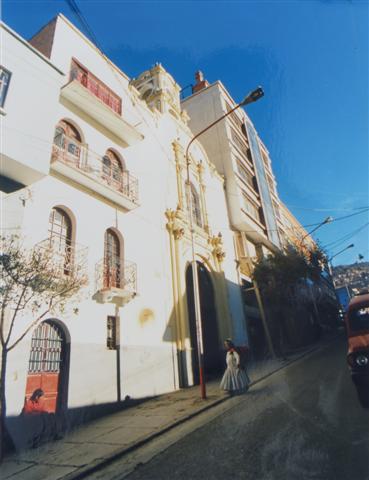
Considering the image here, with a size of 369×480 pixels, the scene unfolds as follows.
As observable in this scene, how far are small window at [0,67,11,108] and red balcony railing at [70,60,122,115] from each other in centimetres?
387

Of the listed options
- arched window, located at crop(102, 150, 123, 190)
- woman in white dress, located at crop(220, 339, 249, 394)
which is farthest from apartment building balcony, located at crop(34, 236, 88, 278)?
woman in white dress, located at crop(220, 339, 249, 394)

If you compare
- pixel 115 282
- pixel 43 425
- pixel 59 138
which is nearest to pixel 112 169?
pixel 59 138

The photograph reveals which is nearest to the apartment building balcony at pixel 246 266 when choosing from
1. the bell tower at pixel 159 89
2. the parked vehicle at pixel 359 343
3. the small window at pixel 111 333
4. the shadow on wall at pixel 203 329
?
the shadow on wall at pixel 203 329

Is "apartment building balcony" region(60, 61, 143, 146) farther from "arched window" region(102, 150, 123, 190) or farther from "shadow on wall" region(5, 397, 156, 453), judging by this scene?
"shadow on wall" region(5, 397, 156, 453)

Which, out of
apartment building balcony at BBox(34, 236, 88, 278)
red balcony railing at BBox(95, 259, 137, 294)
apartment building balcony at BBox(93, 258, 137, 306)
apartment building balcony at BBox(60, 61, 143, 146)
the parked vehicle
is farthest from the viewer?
apartment building balcony at BBox(60, 61, 143, 146)

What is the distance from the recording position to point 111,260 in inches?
450

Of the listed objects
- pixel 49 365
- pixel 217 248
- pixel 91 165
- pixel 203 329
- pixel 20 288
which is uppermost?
pixel 91 165

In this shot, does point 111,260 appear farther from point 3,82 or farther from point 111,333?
point 3,82

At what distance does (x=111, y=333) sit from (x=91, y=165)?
642 centimetres

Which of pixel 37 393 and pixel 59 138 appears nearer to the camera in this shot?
pixel 37 393

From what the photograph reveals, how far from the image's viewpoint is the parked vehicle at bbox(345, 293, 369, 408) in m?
5.81

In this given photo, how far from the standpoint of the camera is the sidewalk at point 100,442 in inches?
206

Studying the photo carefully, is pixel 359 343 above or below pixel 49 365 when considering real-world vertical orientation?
below

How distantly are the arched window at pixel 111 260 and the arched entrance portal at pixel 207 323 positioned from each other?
212 inches
